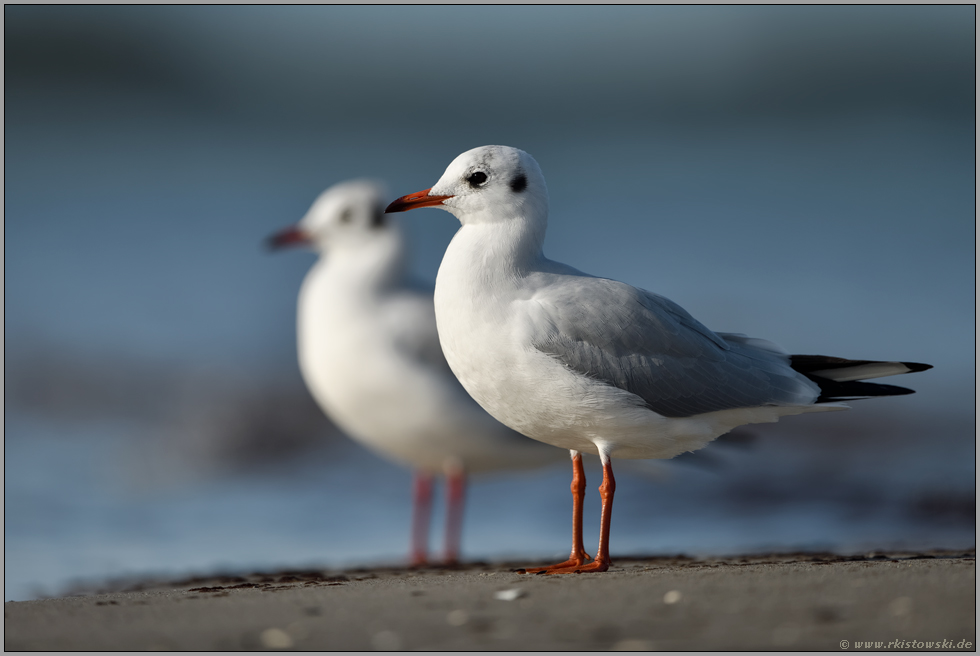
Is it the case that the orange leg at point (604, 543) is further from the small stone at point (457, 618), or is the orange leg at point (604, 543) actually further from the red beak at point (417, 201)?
the red beak at point (417, 201)

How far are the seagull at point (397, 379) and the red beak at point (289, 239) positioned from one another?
0.51 m

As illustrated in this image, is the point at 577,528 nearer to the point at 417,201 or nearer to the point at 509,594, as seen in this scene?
the point at 509,594

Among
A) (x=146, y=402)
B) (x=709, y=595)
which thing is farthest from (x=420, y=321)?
(x=146, y=402)

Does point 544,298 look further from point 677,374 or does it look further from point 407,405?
point 407,405

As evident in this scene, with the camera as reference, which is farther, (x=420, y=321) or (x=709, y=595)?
(x=420, y=321)

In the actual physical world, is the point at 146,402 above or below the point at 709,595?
above

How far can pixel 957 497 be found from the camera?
740cm

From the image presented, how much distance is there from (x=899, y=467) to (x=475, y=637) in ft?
21.2

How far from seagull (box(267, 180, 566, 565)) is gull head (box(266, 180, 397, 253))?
0.05 meters

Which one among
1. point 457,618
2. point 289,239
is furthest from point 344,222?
point 457,618

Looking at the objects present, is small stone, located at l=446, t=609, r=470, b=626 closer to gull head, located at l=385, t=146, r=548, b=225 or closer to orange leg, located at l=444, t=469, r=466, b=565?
gull head, located at l=385, t=146, r=548, b=225

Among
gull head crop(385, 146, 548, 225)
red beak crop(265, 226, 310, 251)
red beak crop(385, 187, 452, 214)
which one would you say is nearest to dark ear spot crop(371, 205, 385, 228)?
red beak crop(265, 226, 310, 251)

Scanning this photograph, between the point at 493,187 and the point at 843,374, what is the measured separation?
1.63 m

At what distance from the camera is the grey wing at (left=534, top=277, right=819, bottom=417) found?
12.6 feet
